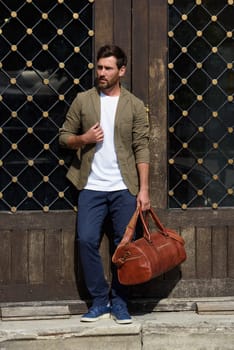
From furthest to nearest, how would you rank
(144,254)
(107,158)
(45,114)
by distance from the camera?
(45,114) < (107,158) < (144,254)

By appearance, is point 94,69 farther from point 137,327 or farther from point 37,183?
point 137,327

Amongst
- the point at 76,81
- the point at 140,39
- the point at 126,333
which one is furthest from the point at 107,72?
the point at 126,333

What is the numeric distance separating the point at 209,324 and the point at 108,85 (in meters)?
1.75

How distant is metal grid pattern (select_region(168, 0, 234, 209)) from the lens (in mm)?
6379

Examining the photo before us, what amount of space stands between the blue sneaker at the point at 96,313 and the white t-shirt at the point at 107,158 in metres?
0.81

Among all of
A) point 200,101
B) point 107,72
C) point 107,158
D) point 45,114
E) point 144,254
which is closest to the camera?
point 144,254

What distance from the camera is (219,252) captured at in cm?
647

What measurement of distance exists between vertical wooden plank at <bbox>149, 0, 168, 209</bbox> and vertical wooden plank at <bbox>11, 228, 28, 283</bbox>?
94 cm

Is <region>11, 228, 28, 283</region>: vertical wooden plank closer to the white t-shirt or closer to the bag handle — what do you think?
the white t-shirt

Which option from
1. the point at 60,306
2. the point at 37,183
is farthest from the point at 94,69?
the point at 60,306

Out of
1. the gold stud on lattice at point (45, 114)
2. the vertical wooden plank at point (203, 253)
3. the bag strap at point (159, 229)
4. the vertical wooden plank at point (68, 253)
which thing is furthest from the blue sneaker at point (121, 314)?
the gold stud on lattice at point (45, 114)

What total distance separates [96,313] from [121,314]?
0.58ft

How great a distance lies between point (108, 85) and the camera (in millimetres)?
6008

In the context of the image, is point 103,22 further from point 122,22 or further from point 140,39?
point 140,39
